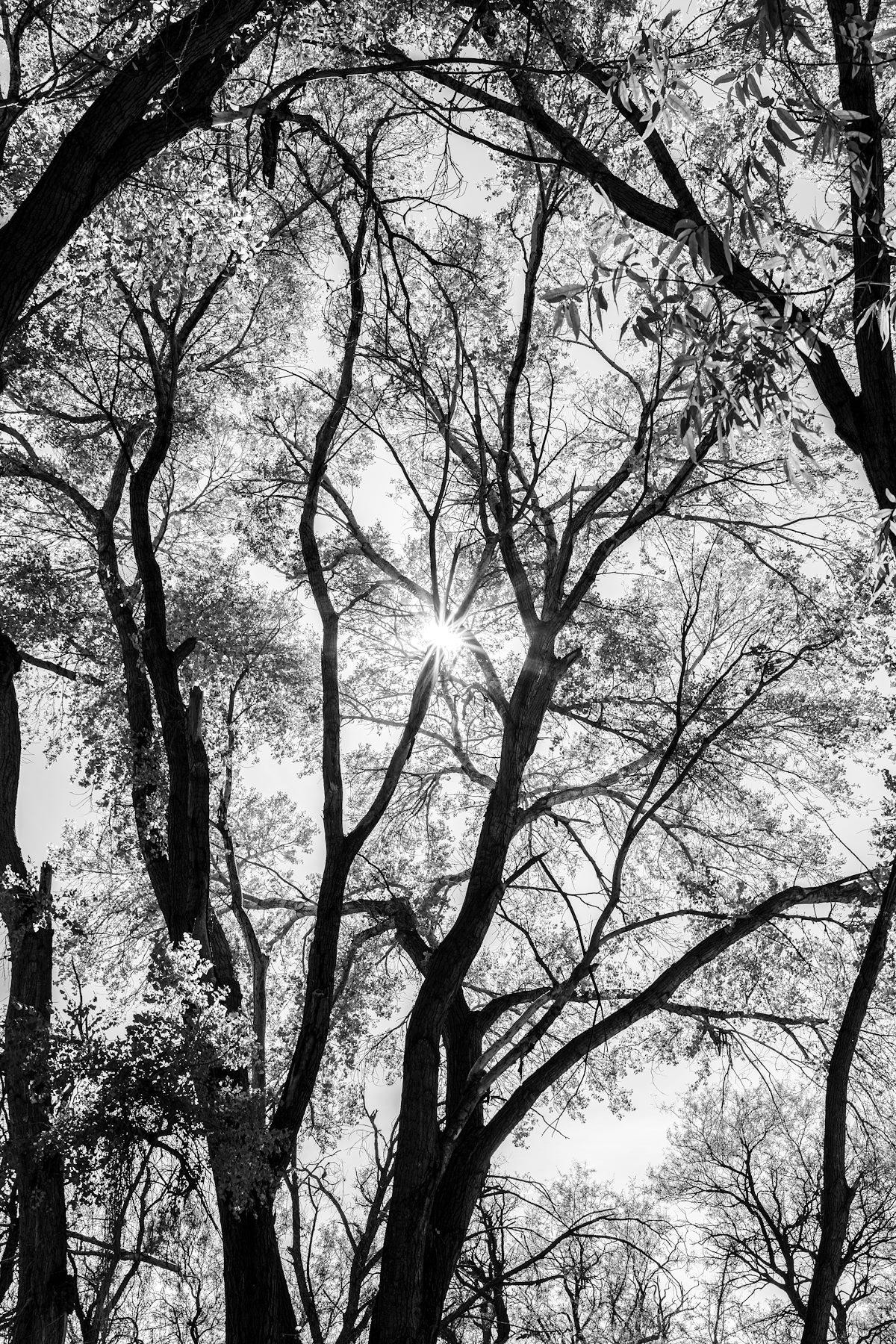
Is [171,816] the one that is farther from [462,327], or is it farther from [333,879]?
[462,327]

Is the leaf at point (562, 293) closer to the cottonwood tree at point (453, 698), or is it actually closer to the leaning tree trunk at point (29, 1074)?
the cottonwood tree at point (453, 698)

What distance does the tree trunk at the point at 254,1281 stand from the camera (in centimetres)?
498

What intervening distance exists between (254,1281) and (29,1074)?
170cm

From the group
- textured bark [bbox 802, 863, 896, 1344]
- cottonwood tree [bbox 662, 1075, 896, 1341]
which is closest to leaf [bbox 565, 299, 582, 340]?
textured bark [bbox 802, 863, 896, 1344]

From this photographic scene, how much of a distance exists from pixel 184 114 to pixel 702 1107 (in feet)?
50.6

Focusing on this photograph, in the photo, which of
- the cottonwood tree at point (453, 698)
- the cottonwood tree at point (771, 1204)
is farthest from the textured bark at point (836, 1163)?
the cottonwood tree at point (771, 1204)

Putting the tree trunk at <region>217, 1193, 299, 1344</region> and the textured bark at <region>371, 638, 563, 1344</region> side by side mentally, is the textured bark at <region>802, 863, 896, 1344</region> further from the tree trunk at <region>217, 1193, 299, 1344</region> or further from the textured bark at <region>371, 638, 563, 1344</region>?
the tree trunk at <region>217, 1193, 299, 1344</region>

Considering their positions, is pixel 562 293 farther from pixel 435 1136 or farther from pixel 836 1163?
pixel 435 1136

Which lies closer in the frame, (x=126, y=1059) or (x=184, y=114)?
(x=184, y=114)

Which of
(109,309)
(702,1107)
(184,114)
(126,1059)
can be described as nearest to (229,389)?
(109,309)

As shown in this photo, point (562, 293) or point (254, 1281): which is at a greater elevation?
point (562, 293)

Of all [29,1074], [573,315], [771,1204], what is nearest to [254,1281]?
[29,1074]

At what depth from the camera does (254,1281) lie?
5074 mm

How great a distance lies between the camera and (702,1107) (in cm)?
1484
